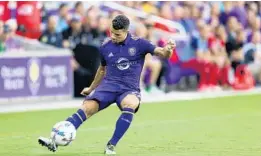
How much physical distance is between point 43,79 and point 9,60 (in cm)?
98

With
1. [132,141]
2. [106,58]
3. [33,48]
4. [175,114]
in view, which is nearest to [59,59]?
[33,48]

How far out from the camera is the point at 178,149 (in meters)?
11.2

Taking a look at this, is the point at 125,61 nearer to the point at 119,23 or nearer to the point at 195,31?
the point at 119,23

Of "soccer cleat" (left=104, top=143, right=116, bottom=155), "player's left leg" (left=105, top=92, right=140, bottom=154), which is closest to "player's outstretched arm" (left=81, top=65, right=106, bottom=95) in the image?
"player's left leg" (left=105, top=92, right=140, bottom=154)

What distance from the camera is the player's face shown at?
34.6ft

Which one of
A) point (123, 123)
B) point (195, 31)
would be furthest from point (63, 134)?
point (195, 31)

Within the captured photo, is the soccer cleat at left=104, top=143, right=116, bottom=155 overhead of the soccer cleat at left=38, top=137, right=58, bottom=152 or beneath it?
beneath

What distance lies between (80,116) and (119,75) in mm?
800

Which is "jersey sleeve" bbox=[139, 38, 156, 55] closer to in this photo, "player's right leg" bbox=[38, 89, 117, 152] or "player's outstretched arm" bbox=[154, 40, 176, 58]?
"player's outstretched arm" bbox=[154, 40, 176, 58]

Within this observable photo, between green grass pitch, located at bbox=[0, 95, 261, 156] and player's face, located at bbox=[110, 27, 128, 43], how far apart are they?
1.51 m

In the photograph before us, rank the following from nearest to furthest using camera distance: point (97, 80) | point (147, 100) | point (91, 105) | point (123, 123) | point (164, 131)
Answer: point (123, 123) → point (91, 105) → point (97, 80) → point (164, 131) → point (147, 100)

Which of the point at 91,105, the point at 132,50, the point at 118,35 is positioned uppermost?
the point at 118,35

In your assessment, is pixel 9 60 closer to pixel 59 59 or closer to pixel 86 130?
pixel 59 59

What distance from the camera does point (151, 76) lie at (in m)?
20.1
